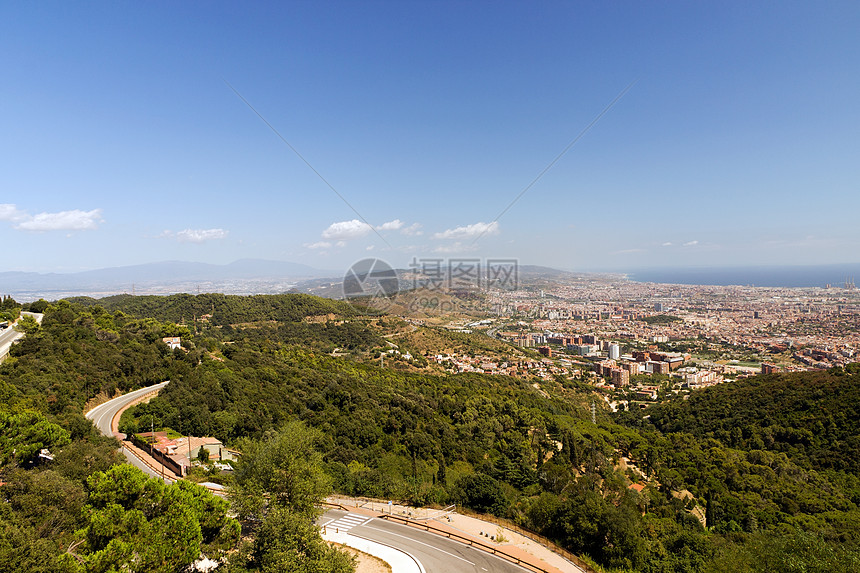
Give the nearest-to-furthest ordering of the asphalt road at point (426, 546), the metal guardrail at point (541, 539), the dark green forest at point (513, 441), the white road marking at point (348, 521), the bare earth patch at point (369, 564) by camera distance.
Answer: the bare earth patch at point (369, 564) → the asphalt road at point (426, 546) → the metal guardrail at point (541, 539) → the dark green forest at point (513, 441) → the white road marking at point (348, 521)

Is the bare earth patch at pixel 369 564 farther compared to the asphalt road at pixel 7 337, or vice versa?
the asphalt road at pixel 7 337

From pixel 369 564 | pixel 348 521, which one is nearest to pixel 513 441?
pixel 348 521

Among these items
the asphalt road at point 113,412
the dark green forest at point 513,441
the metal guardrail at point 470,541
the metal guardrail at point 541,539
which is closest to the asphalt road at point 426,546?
the metal guardrail at point 470,541

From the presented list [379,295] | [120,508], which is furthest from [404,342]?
[120,508]

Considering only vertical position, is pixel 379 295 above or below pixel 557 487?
above

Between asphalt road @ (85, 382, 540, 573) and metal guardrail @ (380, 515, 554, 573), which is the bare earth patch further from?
metal guardrail @ (380, 515, 554, 573)

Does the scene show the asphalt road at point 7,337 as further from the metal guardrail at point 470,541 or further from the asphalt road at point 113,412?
the metal guardrail at point 470,541

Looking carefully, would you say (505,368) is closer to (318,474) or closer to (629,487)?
(629,487)
